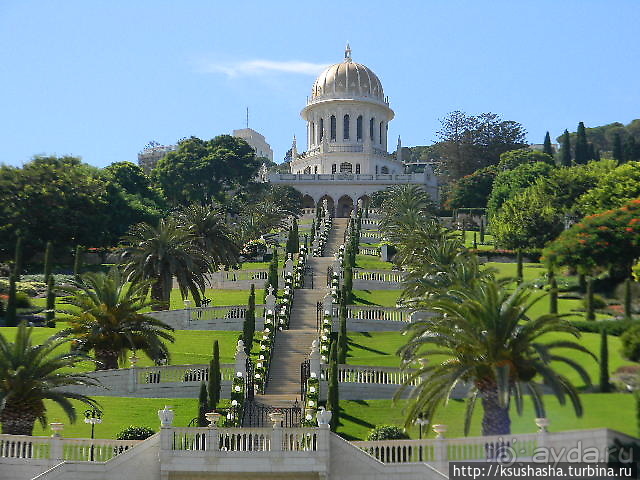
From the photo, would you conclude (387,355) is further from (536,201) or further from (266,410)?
(536,201)

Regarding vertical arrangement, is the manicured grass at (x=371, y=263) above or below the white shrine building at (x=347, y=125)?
below

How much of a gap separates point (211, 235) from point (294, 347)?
18.9 metres

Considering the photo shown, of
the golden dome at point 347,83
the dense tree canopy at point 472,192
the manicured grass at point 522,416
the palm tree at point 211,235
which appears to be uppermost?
the golden dome at point 347,83

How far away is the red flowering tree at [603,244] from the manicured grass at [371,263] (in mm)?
14159

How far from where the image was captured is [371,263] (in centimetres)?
6531

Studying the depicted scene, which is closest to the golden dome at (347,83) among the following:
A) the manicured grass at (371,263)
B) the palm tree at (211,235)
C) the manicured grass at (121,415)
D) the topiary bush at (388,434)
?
the manicured grass at (371,263)

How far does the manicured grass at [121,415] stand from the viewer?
30875mm

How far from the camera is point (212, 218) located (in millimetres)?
59750

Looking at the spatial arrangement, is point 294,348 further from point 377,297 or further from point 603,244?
point 603,244

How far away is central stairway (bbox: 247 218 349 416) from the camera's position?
36.8 m

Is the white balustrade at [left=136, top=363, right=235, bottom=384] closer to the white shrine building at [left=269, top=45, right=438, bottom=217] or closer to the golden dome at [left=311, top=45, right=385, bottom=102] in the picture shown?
the white shrine building at [left=269, top=45, right=438, bottom=217]

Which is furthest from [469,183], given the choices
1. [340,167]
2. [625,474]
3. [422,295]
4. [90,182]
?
[625,474]

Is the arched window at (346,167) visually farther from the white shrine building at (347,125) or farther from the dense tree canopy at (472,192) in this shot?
the dense tree canopy at (472,192)

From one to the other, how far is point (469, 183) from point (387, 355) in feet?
222
